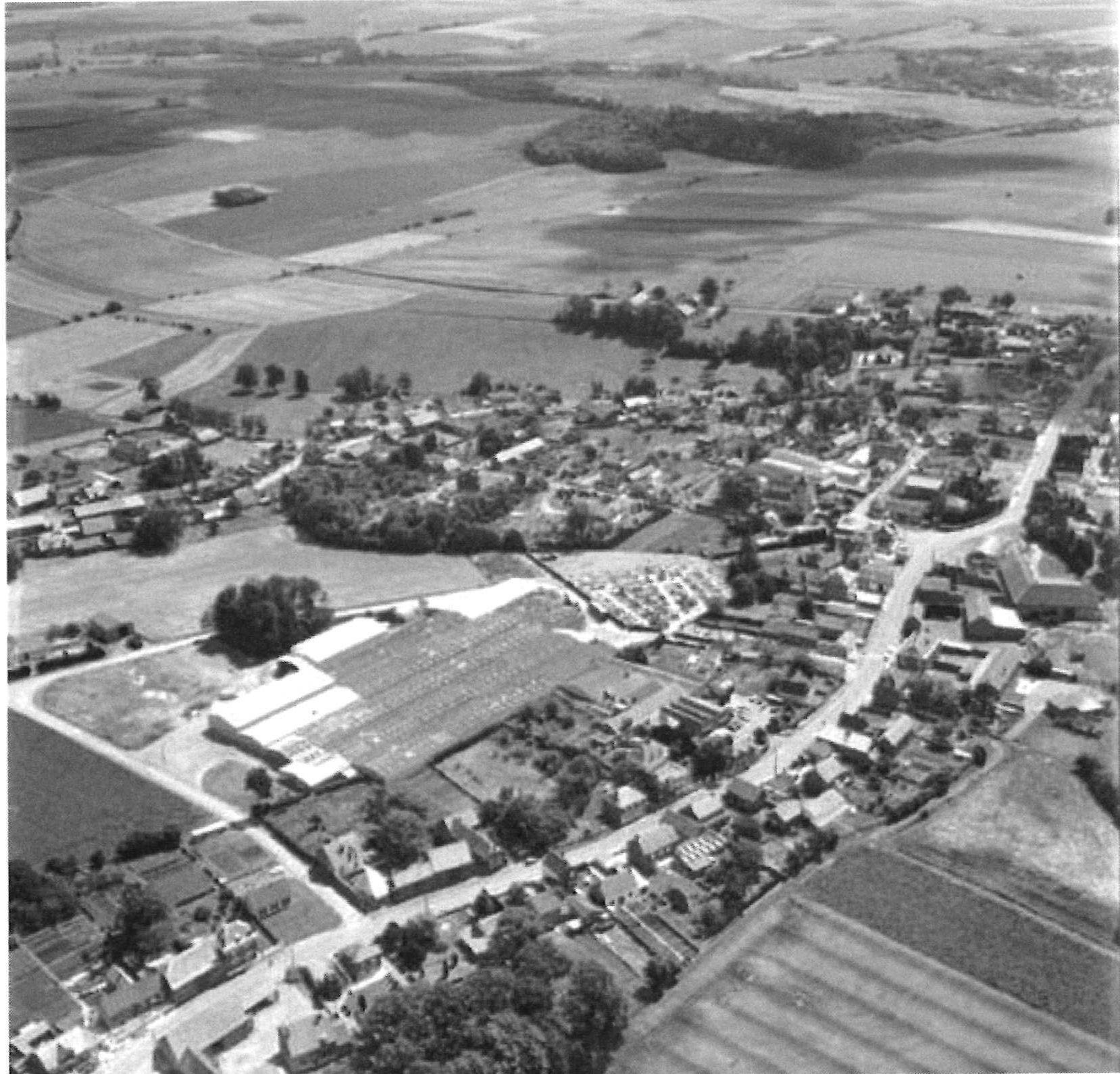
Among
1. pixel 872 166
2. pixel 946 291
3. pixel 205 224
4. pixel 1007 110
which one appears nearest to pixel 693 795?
pixel 946 291

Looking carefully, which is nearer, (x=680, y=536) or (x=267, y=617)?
(x=267, y=617)

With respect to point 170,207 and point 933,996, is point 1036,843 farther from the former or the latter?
point 170,207

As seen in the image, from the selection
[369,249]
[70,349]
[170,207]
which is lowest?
[70,349]

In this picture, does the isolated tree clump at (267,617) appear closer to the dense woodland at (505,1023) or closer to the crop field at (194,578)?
the crop field at (194,578)

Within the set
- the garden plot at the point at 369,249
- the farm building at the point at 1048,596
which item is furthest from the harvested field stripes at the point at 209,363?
the farm building at the point at 1048,596

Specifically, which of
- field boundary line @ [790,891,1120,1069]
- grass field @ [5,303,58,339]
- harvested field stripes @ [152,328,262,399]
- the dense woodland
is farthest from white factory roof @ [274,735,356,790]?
grass field @ [5,303,58,339]

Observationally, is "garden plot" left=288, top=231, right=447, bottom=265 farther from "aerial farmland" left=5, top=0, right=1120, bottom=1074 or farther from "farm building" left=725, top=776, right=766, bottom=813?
"farm building" left=725, top=776, right=766, bottom=813

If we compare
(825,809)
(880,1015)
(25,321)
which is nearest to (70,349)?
(25,321)
